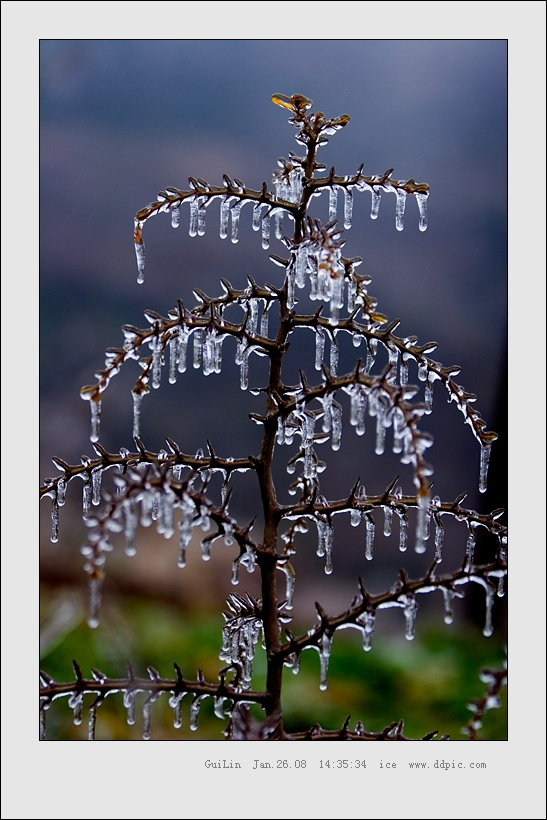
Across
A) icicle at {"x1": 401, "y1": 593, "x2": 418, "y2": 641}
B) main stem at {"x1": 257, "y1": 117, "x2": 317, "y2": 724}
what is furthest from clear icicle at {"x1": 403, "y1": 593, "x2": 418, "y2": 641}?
main stem at {"x1": 257, "y1": 117, "x2": 317, "y2": 724}

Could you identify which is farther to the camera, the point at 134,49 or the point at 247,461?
the point at 134,49

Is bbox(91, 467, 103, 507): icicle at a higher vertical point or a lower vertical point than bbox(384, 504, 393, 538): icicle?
higher

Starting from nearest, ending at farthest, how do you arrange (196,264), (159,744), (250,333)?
(250,333), (159,744), (196,264)

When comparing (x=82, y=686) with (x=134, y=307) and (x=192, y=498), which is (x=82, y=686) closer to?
(x=192, y=498)

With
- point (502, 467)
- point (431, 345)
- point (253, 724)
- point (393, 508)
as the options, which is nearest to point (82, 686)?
point (253, 724)

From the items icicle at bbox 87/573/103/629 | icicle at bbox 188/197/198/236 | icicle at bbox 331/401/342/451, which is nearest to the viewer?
icicle at bbox 87/573/103/629

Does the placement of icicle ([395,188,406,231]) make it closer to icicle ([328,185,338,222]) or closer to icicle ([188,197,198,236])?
icicle ([328,185,338,222])

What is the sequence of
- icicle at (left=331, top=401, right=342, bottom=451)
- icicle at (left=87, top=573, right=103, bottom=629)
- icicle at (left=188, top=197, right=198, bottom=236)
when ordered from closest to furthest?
icicle at (left=87, top=573, right=103, bottom=629), icicle at (left=331, top=401, right=342, bottom=451), icicle at (left=188, top=197, right=198, bottom=236)

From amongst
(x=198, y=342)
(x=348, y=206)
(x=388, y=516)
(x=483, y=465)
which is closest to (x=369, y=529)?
(x=388, y=516)

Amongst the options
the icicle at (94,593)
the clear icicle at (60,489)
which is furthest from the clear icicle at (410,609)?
the clear icicle at (60,489)

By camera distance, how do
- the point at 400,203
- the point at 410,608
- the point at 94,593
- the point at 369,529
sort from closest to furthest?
the point at 94,593 → the point at 410,608 → the point at 369,529 → the point at 400,203

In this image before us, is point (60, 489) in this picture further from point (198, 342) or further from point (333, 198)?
point (333, 198)
